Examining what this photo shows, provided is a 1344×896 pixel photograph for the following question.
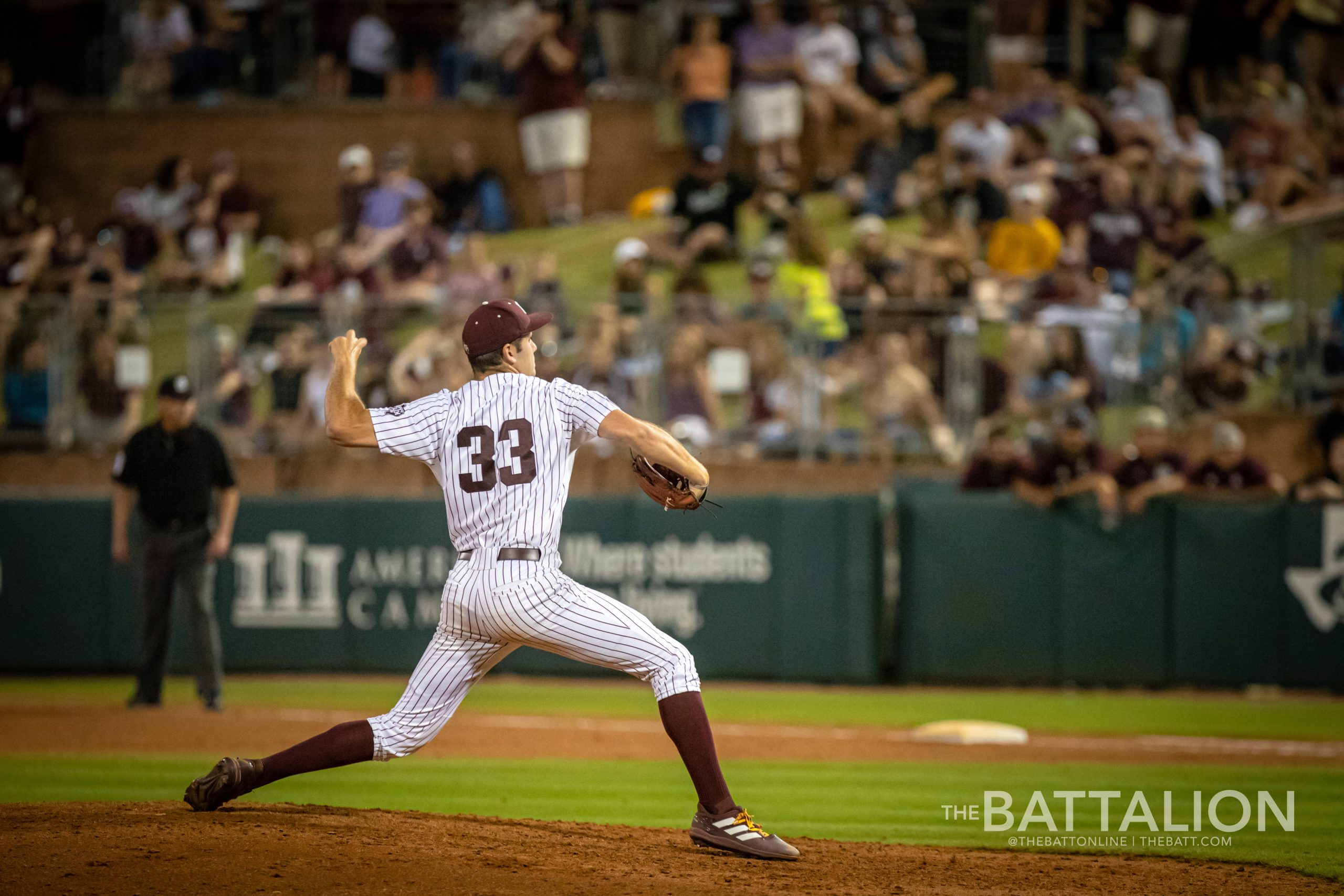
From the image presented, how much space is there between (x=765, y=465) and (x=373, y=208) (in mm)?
6039

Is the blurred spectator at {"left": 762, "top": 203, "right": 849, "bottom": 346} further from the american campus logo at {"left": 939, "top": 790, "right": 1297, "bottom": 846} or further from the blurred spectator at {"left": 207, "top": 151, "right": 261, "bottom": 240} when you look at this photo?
the american campus logo at {"left": 939, "top": 790, "right": 1297, "bottom": 846}

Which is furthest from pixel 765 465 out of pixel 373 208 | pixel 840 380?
pixel 373 208

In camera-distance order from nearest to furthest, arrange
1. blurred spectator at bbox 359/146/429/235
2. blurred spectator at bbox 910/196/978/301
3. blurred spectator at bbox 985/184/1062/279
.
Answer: blurred spectator at bbox 910/196/978/301, blurred spectator at bbox 985/184/1062/279, blurred spectator at bbox 359/146/429/235

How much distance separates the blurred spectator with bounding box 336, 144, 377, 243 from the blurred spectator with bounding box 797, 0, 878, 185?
5.63 meters

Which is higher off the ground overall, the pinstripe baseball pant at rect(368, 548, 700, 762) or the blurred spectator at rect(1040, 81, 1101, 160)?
the blurred spectator at rect(1040, 81, 1101, 160)

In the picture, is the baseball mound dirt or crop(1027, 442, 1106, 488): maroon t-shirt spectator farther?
crop(1027, 442, 1106, 488): maroon t-shirt spectator

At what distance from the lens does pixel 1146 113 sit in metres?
18.6

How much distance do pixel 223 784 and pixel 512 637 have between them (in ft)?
4.56

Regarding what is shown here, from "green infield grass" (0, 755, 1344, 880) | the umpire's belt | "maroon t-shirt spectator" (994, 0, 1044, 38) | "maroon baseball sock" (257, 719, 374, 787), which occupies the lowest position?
"green infield grass" (0, 755, 1344, 880)

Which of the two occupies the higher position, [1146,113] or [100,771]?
[1146,113]

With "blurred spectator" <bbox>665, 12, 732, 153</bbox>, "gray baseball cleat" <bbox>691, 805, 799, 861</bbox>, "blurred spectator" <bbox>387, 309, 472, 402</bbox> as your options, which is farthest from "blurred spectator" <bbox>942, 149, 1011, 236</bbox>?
"gray baseball cleat" <bbox>691, 805, 799, 861</bbox>

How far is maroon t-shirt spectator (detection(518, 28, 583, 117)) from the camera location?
1892cm

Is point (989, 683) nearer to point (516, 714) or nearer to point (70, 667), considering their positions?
point (516, 714)

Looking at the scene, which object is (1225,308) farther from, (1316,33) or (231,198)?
(231,198)
